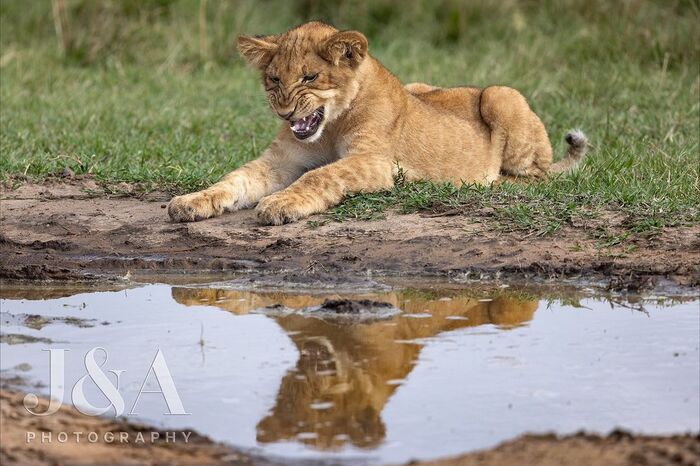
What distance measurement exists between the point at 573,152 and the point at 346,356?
3.62 meters

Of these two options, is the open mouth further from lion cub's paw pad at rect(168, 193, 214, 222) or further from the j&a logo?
the j&a logo

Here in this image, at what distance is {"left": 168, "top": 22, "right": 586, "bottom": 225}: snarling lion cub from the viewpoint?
6332 millimetres

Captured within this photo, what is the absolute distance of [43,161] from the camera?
7281 mm

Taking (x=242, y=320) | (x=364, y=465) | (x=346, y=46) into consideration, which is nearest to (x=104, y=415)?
(x=364, y=465)

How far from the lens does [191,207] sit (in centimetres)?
621

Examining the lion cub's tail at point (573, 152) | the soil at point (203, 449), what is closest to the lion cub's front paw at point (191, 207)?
the lion cub's tail at point (573, 152)

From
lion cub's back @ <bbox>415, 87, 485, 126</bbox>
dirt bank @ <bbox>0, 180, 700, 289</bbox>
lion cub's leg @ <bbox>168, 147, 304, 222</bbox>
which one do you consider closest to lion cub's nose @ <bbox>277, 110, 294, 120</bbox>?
lion cub's leg @ <bbox>168, 147, 304, 222</bbox>

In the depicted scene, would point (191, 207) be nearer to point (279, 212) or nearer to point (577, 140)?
point (279, 212)

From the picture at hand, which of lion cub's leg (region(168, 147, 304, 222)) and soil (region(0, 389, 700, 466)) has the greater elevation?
lion cub's leg (region(168, 147, 304, 222))

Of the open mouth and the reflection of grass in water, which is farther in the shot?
the open mouth

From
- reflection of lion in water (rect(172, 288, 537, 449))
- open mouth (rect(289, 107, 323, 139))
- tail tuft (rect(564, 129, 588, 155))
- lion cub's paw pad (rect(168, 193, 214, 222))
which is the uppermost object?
open mouth (rect(289, 107, 323, 139))

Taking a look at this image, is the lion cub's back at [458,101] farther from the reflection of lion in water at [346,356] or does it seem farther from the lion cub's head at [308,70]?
the reflection of lion in water at [346,356]

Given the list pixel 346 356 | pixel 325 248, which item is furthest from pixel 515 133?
pixel 346 356

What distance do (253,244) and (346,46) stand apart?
46.5 inches
